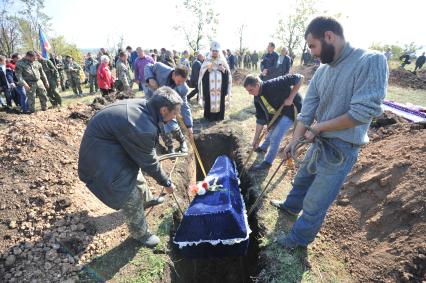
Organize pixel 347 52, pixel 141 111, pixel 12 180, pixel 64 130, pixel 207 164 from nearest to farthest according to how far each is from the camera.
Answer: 1. pixel 347 52
2. pixel 141 111
3. pixel 12 180
4. pixel 64 130
5. pixel 207 164

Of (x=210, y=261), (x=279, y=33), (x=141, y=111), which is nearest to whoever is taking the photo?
(x=141, y=111)

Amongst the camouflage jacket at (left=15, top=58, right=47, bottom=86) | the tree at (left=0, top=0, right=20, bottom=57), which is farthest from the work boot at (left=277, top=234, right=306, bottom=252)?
the tree at (left=0, top=0, right=20, bottom=57)

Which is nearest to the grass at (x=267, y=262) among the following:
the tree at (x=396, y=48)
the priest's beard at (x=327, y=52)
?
the priest's beard at (x=327, y=52)

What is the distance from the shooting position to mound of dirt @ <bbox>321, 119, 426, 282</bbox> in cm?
292

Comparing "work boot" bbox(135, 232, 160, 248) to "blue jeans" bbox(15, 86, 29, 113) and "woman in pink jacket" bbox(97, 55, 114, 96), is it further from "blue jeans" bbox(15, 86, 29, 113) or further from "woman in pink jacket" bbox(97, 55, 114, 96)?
"blue jeans" bbox(15, 86, 29, 113)

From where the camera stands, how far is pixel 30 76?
26.9ft

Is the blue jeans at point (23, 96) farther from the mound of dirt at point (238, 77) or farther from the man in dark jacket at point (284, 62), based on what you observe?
the mound of dirt at point (238, 77)

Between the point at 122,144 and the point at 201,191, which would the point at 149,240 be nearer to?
the point at 201,191

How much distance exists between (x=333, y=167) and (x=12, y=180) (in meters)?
4.49

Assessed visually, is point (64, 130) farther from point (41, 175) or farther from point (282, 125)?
point (282, 125)

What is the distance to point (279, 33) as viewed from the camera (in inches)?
1174

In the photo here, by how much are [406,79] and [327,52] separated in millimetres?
18379

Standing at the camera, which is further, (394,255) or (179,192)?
(179,192)

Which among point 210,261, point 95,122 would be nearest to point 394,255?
point 210,261
